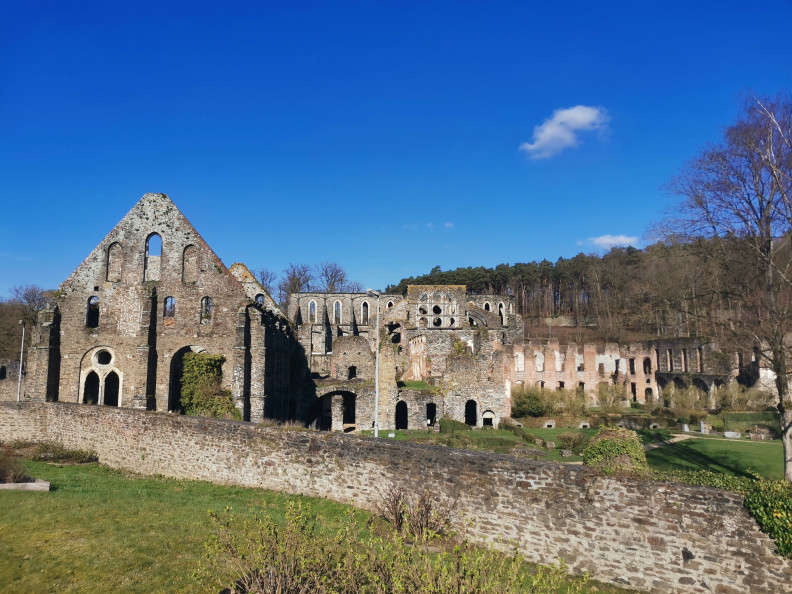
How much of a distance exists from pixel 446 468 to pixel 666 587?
4.22 m

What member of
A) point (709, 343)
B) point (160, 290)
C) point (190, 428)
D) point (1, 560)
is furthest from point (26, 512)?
point (709, 343)

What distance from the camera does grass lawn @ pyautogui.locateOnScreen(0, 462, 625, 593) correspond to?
299 inches

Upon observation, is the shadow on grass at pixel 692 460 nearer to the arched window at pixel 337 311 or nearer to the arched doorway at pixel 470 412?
the arched doorway at pixel 470 412

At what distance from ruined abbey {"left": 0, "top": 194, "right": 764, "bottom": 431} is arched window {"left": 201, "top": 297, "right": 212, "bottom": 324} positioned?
0.07m

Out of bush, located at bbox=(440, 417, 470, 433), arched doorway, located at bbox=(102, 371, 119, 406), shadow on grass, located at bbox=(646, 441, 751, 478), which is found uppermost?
arched doorway, located at bbox=(102, 371, 119, 406)

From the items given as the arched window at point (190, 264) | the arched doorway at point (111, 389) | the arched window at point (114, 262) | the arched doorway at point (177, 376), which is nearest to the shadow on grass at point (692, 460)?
the arched doorway at point (177, 376)

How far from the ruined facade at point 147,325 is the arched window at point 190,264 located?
0.05m

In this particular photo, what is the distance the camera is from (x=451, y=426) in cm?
3241

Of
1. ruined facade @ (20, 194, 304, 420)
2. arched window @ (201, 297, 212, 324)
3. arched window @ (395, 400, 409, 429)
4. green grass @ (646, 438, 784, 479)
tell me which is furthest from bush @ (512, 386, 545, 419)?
arched window @ (201, 297, 212, 324)

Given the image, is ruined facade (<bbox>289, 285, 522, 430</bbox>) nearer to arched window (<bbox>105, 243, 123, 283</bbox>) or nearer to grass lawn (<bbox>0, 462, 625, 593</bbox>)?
arched window (<bbox>105, 243, 123, 283</bbox>)

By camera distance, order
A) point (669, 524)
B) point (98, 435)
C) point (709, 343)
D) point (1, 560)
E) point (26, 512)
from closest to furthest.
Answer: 1. point (1, 560)
2. point (669, 524)
3. point (26, 512)
4. point (98, 435)
5. point (709, 343)

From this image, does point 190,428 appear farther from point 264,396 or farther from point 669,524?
point 669,524

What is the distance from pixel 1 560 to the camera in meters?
7.98

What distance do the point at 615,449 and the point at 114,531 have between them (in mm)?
11590
